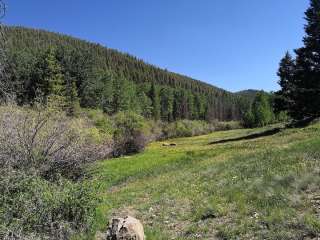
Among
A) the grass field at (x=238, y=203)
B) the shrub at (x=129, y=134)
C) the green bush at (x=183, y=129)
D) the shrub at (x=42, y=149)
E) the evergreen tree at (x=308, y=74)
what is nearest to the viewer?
the grass field at (x=238, y=203)

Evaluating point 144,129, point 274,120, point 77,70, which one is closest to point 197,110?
point 274,120

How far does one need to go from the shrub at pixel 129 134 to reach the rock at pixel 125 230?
114 ft

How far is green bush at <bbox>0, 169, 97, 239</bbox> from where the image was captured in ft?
26.8

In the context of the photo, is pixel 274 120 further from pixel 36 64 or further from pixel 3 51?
pixel 3 51

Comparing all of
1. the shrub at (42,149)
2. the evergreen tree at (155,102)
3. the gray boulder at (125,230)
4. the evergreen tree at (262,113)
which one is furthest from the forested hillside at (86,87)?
the evergreen tree at (262,113)

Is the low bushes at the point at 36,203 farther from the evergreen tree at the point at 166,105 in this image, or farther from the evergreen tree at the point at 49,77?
the evergreen tree at the point at 166,105

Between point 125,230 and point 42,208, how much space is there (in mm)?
1844

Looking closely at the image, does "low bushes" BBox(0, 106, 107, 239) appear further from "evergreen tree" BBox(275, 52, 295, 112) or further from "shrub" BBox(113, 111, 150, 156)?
"evergreen tree" BBox(275, 52, 295, 112)

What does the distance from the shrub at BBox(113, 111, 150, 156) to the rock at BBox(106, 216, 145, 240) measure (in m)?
34.9

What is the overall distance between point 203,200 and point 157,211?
1.48 m

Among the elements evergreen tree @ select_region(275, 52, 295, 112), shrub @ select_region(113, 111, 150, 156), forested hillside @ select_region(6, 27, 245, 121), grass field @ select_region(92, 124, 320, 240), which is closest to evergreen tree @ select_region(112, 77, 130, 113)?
forested hillside @ select_region(6, 27, 245, 121)

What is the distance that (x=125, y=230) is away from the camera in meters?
8.11

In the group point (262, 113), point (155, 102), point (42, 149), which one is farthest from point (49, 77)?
point (155, 102)

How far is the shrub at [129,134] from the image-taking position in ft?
146
